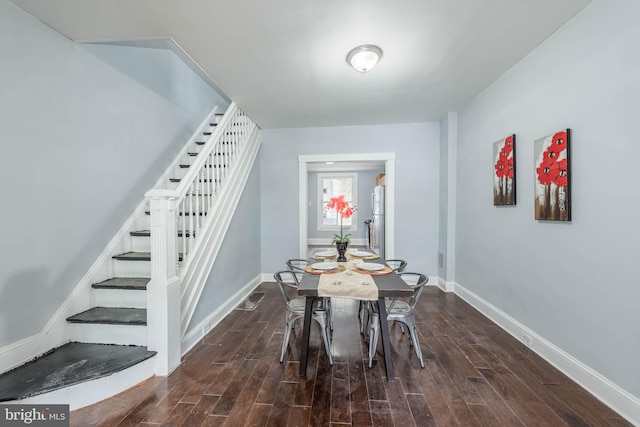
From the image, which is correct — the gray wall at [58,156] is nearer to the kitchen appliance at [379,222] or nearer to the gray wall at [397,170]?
the gray wall at [397,170]

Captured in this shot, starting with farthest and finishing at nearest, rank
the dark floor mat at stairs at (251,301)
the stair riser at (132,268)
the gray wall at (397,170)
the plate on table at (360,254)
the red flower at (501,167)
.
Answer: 1. the gray wall at (397,170)
2. the dark floor mat at stairs at (251,301)
3. the plate on table at (360,254)
4. the red flower at (501,167)
5. the stair riser at (132,268)

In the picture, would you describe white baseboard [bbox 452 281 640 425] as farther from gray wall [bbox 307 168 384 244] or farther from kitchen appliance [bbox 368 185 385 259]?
gray wall [bbox 307 168 384 244]

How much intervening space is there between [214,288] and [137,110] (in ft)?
6.84

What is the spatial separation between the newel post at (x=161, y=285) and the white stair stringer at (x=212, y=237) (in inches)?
9.9

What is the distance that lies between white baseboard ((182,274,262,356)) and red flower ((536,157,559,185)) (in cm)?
332

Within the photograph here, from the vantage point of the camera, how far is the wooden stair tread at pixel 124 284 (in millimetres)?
2117

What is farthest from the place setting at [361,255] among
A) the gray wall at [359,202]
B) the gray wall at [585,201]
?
the gray wall at [359,202]

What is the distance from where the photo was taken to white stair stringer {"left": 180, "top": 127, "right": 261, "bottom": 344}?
86.3 inches

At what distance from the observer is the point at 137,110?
267 centimetres

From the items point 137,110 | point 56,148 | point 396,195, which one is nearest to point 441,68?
point 396,195

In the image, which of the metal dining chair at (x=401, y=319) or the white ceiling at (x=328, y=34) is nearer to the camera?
the white ceiling at (x=328, y=34)

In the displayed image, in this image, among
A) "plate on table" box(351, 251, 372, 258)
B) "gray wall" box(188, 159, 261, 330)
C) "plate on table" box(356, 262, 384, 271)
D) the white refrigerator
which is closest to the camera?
"plate on table" box(356, 262, 384, 271)

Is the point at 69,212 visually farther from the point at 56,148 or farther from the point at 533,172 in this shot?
the point at 533,172

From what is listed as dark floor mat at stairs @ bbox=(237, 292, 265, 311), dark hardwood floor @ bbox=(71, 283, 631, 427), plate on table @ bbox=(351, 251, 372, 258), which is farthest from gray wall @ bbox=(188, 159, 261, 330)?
plate on table @ bbox=(351, 251, 372, 258)
